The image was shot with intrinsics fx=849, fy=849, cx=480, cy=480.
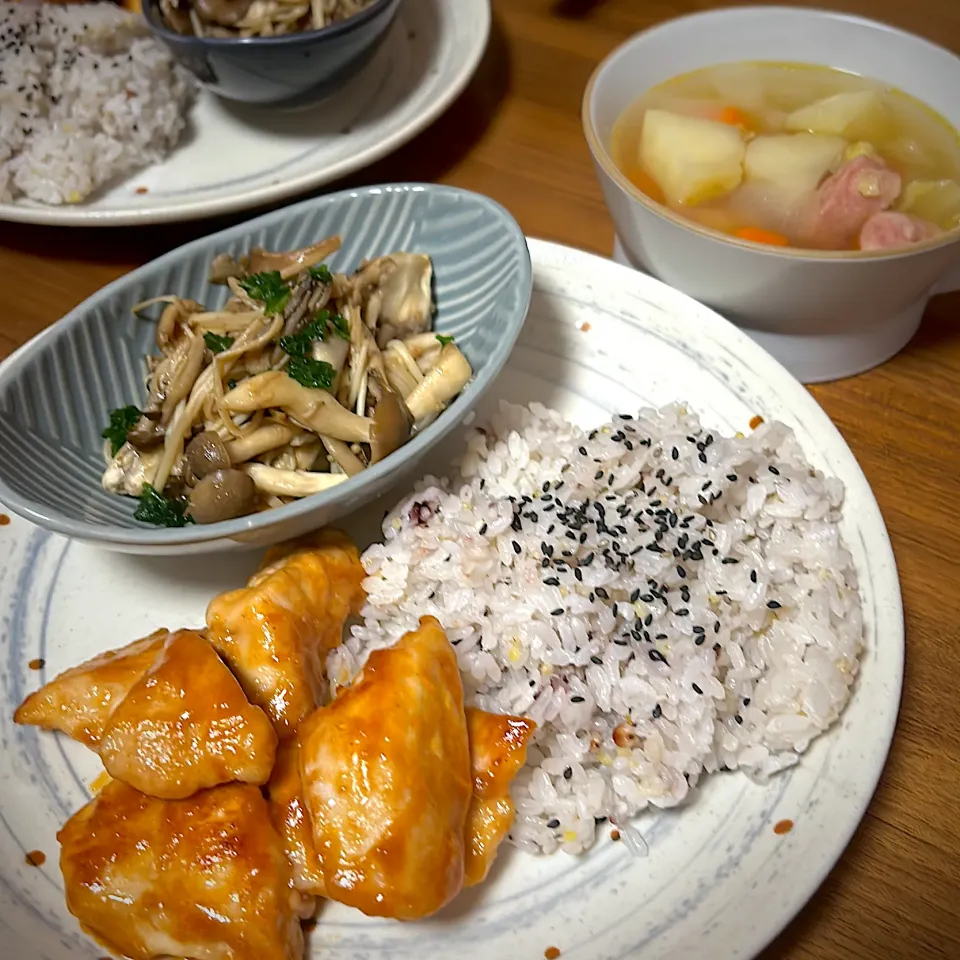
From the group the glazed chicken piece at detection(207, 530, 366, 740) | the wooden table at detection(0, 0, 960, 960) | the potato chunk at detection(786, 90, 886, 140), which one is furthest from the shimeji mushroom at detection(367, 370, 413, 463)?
the potato chunk at detection(786, 90, 886, 140)

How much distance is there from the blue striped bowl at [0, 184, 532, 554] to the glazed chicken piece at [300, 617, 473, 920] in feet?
1.30

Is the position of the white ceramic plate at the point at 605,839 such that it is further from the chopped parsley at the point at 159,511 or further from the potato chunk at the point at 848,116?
the potato chunk at the point at 848,116

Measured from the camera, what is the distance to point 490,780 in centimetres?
133

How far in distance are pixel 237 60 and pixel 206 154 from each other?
1.22 ft

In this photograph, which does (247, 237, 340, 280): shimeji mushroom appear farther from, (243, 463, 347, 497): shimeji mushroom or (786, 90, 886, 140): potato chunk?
(786, 90, 886, 140): potato chunk

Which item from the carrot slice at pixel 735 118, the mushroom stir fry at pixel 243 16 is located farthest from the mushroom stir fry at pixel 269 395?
the carrot slice at pixel 735 118

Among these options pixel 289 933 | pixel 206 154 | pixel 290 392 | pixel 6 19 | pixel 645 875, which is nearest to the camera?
pixel 289 933

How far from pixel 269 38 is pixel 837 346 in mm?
1580

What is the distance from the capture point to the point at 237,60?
2.18 m

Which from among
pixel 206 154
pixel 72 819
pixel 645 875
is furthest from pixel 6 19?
pixel 645 875

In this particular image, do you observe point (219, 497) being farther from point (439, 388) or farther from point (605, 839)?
point (605, 839)

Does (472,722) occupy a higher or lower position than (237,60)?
lower

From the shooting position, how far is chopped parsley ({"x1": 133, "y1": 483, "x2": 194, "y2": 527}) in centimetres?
165

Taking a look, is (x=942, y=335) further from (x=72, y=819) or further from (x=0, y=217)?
(x=0, y=217)
